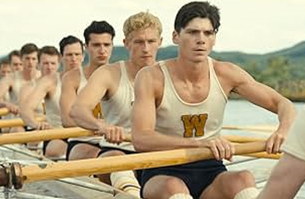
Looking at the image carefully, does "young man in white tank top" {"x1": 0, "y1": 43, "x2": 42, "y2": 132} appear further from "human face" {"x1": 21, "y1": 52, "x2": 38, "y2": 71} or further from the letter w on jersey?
the letter w on jersey

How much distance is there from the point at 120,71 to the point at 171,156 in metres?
1.70

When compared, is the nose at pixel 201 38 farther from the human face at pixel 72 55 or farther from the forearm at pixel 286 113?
the human face at pixel 72 55

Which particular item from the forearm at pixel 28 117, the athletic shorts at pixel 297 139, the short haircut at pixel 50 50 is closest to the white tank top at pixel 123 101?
the forearm at pixel 28 117

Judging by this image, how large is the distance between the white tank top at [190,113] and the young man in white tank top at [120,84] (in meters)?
0.68

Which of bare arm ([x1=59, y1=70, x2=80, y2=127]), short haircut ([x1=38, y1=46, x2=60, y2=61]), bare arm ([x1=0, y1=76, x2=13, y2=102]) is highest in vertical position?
short haircut ([x1=38, y1=46, x2=60, y2=61])

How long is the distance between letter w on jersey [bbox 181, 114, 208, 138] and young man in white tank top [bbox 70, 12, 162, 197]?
0.72m

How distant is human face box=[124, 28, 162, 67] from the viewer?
435cm

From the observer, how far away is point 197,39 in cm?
339

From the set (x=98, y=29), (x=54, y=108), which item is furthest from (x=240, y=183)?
(x=54, y=108)

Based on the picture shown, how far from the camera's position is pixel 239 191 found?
3123 mm

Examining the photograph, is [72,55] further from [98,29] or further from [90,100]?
[90,100]

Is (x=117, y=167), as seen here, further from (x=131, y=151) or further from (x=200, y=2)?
(x=131, y=151)

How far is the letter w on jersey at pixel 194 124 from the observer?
345cm

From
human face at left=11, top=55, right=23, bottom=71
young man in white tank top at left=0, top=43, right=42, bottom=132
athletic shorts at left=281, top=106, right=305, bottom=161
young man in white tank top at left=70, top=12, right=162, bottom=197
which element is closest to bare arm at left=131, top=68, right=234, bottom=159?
→ young man in white tank top at left=70, top=12, right=162, bottom=197
